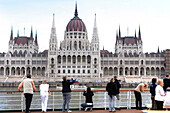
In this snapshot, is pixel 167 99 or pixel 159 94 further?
pixel 167 99

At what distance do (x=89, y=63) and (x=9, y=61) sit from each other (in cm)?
3315

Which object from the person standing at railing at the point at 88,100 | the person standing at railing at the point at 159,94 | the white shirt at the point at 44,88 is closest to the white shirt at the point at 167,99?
the person standing at railing at the point at 159,94

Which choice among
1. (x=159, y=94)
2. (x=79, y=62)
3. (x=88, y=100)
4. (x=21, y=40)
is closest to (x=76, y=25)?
(x=79, y=62)

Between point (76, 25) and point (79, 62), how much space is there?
24094 mm

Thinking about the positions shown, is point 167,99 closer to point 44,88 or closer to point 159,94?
point 159,94

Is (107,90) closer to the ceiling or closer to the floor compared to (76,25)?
closer to the floor

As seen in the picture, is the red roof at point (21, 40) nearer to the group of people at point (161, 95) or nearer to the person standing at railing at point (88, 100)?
the person standing at railing at point (88, 100)

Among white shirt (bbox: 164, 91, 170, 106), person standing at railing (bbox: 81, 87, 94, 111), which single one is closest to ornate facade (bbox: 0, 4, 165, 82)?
person standing at railing (bbox: 81, 87, 94, 111)

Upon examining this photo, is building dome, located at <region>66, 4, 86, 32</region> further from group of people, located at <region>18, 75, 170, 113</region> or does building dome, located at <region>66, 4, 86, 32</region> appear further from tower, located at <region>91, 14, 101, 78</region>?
group of people, located at <region>18, 75, 170, 113</region>

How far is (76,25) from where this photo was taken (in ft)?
380

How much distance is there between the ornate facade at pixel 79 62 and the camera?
96562mm

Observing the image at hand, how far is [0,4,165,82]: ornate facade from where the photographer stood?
96562mm

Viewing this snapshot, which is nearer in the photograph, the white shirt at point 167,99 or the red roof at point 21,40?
the white shirt at point 167,99

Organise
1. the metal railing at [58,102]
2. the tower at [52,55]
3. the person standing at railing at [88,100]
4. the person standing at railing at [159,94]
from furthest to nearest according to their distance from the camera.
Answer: the tower at [52,55]
the metal railing at [58,102]
the person standing at railing at [88,100]
the person standing at railing at [159,94]
